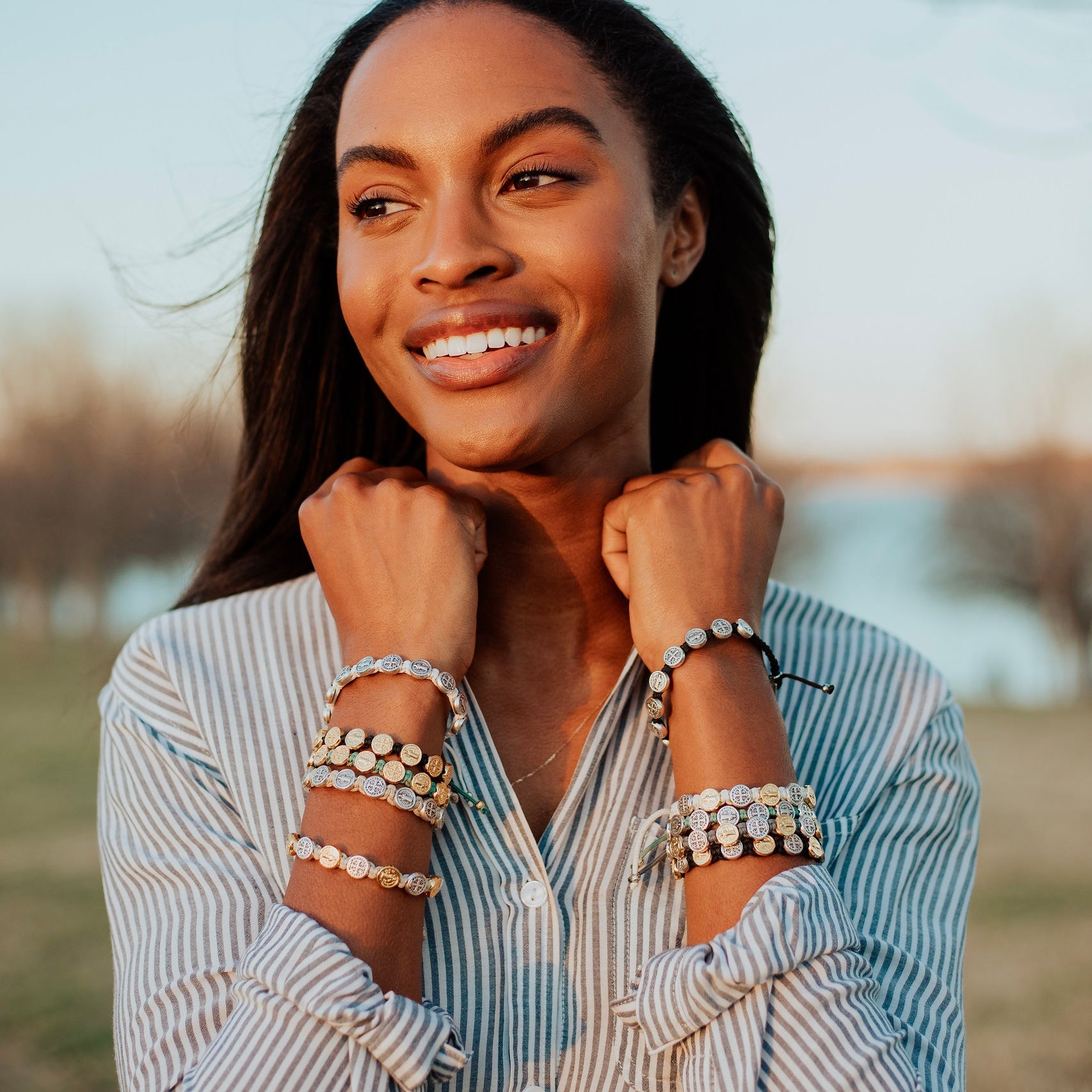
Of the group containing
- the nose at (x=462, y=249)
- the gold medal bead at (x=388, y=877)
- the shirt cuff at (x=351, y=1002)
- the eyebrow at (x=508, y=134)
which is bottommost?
the shirt cuff at (x=351, y=1002)

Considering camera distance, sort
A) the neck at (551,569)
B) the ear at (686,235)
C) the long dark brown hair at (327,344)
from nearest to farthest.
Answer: the neck at (551,569)
the ear at (686,235)
the long dark brown hair at (327,344)

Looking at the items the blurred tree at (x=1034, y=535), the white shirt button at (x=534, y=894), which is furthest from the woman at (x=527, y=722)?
the blurred tree at (x=1034, y=535)

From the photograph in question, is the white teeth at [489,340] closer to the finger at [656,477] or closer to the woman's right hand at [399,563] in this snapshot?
the woman's right hand at [399,563]

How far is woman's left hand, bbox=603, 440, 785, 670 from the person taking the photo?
2.15 metres

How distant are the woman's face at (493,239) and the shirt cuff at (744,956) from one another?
87cm

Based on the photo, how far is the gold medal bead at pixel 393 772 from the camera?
187 cm

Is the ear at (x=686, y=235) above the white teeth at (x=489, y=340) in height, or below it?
above

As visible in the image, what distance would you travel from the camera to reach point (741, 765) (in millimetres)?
1965

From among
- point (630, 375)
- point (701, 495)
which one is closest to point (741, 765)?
point (701, 495)

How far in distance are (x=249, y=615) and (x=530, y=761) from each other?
62 cm

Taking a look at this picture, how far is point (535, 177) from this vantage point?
217 cm

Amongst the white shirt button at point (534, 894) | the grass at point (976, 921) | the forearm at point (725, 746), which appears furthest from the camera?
the grass at point (976, 921)

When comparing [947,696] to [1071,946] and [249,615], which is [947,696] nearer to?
[249,615]

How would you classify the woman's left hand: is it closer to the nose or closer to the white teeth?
the white teeth
